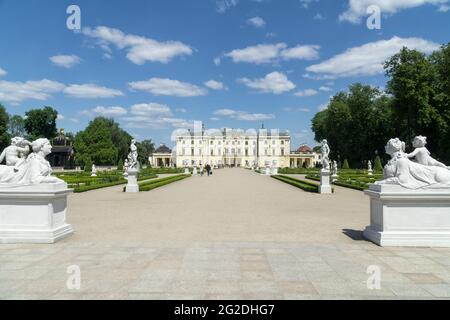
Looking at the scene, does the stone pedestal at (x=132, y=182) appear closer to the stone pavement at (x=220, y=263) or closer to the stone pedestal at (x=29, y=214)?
the stone pavement at (x=220, y=263)

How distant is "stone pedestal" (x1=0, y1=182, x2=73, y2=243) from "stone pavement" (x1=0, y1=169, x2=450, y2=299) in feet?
0.89

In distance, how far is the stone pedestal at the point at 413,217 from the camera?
6281 millimetres

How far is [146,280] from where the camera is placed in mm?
4449

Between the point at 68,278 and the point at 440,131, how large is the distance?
119ft

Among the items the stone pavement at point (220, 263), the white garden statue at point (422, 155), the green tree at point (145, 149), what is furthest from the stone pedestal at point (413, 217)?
the green tree at point (145, 149)

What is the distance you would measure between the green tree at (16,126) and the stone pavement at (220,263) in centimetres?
7130

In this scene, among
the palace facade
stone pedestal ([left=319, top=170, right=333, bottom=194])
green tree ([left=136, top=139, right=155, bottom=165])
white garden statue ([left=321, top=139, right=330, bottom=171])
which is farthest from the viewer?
the palace facade

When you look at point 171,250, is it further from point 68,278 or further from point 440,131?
point 440,131

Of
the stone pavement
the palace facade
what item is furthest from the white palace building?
the stone pavement

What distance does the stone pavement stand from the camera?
4090 mm

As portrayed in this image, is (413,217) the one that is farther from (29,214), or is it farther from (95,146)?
(95,146)

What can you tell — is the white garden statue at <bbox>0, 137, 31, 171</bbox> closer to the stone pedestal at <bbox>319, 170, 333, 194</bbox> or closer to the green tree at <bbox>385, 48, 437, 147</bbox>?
the stone pedestal at <bbox>319, 170, 333, 194</bbox>

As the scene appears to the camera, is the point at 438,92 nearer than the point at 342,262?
No
